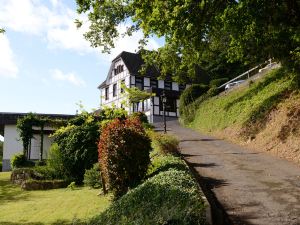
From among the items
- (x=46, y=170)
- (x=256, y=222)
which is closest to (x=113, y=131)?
(x=256, y=222)

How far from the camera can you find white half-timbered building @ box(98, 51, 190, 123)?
172 feet

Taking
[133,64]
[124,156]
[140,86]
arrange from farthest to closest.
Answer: [133,64] < [140,86] < [124,156]

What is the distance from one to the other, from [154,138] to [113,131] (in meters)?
5.72

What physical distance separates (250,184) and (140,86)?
44.1 metres

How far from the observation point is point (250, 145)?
74.6ft

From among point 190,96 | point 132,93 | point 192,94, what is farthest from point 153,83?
point 132,93

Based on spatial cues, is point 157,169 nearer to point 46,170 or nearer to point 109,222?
point 109,222

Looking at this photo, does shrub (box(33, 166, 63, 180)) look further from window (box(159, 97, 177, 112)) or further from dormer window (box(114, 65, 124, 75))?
dormer window (box(114, 65, 124, 75))

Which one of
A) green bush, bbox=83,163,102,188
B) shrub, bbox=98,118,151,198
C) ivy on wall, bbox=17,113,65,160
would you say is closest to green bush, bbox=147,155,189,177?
shrub, bbox=98,118,151,198

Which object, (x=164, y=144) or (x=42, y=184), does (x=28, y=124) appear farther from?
(x=164, y=144)

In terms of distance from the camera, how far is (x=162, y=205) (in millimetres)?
9094

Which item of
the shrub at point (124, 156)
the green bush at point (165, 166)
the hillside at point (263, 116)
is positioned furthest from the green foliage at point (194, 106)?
the shrub at point (124, 156)

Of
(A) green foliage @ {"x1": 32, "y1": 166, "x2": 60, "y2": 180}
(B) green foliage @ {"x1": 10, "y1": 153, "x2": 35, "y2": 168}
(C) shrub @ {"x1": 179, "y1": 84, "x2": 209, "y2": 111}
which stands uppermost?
(C) shrub @ {"x1": 179, "y1": 84, "x2": 209, "y2": 111}

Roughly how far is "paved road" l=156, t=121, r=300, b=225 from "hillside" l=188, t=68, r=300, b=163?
119 centimetres
